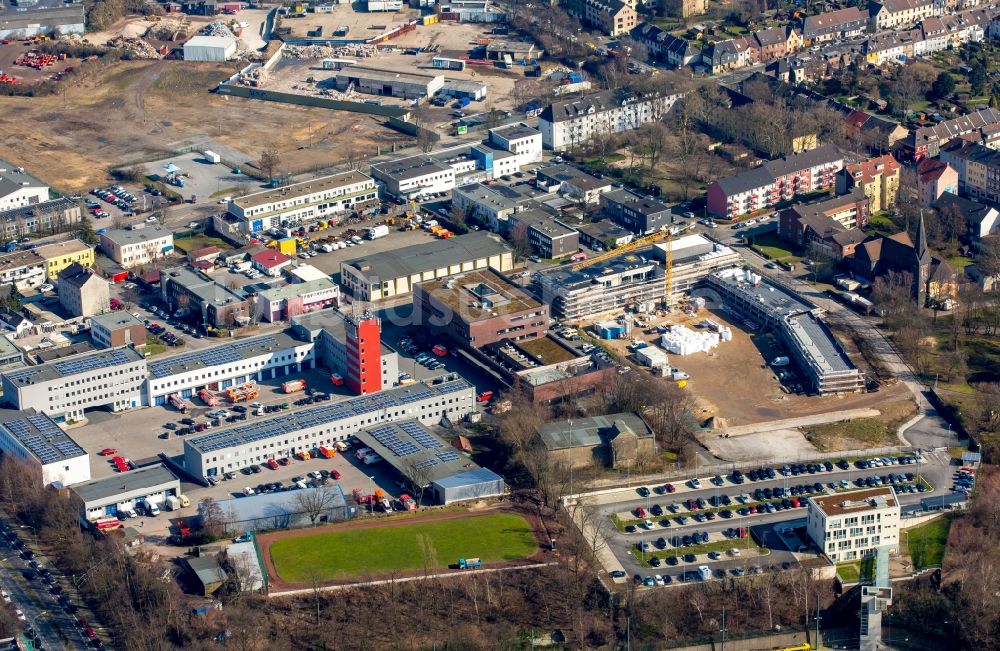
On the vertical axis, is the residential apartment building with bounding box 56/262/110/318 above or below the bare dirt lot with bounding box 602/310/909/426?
above

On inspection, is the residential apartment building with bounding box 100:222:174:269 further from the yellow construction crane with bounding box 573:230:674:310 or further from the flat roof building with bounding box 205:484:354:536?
the flat roof building with bounding box 205:484:354:536

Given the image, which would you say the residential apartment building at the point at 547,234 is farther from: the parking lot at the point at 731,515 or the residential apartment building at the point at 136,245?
the parking lot at the point at 731,515

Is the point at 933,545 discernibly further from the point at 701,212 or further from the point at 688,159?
the point at 688,159

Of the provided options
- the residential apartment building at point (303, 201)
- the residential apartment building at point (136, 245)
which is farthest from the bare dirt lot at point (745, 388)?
the residential apartment building at point (136, 245)

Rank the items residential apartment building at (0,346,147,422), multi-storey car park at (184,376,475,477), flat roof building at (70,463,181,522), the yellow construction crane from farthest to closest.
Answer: the yellow construction crane → residential apartment building at (0,346,147,422) → multi-storey car park at (184,376,475,477) → flat roof building at (70,463,181,522)

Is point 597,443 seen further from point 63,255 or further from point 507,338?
point 63,255

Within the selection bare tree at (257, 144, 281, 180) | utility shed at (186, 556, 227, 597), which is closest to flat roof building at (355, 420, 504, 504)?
utility shed at (186, 556, 227, 597)

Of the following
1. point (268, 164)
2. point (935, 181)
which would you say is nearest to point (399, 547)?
point (268, 164)
